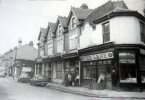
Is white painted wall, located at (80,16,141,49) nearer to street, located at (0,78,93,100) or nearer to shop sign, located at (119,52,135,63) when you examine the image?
shop sign, located at (119,52,135,63)

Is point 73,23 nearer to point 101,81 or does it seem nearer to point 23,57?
point 101,81

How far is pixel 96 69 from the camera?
1775 centimetres

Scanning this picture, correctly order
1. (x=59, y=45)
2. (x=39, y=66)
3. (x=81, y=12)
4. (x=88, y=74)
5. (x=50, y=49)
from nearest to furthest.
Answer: (x=88, y=74) < (x=81, y=12) < (x=59, y=45) < (x=50, y=49) < (x=39, y=66)

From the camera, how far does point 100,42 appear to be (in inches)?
695

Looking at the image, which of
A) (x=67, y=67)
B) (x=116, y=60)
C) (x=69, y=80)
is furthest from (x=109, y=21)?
(x=67, y=67)

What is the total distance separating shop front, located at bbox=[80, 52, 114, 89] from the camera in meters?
16.1

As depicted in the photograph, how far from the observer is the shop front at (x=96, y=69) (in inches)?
635

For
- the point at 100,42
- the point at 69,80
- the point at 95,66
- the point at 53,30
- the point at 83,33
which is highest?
the point at 53,30

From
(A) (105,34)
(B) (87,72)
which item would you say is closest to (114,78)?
(A) (105,34)

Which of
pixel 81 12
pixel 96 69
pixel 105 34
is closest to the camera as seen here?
pixel 105 34

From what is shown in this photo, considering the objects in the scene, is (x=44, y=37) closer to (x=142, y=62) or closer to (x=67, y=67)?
(x=67, y=67)

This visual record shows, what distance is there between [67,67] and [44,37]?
879 centimetres

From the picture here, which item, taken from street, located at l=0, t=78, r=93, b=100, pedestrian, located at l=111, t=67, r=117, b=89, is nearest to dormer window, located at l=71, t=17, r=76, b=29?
pedestrian, located at l=111, t=67, r=117, b=89

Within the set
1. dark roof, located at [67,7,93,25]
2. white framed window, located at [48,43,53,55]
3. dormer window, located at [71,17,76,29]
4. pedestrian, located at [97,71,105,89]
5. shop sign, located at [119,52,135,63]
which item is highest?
dark roof, located at [67,7,93,25]
